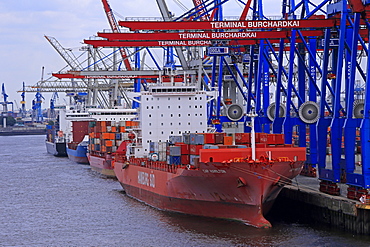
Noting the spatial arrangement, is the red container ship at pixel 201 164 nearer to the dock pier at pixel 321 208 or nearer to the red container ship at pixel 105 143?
the dock pier at pixel 321 208

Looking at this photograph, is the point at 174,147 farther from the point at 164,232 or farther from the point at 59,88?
the point at 59,88

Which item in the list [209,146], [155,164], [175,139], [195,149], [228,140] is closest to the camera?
[209,146]

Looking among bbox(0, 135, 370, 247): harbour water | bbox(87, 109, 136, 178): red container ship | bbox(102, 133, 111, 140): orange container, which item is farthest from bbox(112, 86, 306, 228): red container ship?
bbox(102, 133, 111, 140): orange container

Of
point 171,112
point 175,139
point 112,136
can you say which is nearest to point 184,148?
point 175,139

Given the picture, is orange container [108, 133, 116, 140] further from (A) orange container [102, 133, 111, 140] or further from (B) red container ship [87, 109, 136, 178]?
(A) orange container [102, 133, 111, 140]

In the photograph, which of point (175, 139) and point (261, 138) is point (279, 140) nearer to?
point (261, 138)

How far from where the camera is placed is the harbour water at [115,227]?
86.1 ft

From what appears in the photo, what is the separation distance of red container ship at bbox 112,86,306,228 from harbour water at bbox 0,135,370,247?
2.53 ft

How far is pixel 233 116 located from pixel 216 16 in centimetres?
893

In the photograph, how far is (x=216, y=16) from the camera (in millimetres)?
50875

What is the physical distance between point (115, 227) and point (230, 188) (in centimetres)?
586

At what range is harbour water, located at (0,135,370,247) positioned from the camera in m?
26.2

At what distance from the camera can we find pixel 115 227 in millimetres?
29766

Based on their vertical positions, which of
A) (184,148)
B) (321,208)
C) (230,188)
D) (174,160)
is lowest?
(321,208)
